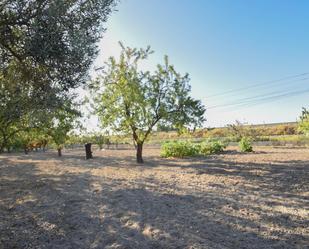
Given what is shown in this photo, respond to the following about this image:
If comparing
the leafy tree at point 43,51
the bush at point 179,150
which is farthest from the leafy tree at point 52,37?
the bush at point 179,150

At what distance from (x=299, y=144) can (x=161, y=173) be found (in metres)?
29.3

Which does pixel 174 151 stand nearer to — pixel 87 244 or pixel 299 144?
pixel 299 144

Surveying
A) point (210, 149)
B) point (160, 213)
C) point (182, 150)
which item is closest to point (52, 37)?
point (160, 213)

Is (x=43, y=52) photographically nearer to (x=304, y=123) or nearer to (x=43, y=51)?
(x=43, y=51)

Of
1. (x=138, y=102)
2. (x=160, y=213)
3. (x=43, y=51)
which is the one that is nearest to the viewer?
(x=43, y=51)

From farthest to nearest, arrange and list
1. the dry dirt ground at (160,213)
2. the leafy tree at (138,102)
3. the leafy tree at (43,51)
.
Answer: the leafy tree at (138,102) → the leafy tree at (43,51) → the dry dirt ground at (160,213)

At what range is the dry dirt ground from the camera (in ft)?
26.6

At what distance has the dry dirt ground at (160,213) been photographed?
8.09m

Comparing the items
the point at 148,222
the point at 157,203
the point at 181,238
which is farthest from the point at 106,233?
the point at 157,203

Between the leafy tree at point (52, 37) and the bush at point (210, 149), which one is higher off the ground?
the leafy tree at point (52, 37)

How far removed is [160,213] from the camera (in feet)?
33.9

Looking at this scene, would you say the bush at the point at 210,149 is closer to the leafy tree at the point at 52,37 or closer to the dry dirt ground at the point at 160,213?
the dry dirt ground at the point at 160,213

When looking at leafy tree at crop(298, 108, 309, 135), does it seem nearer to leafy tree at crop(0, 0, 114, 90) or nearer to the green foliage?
the green foliage

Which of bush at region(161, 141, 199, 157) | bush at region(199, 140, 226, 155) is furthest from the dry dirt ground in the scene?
bush at region(199, 140, 226, 155)
